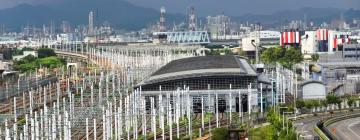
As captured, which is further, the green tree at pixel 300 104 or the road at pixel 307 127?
the green tree at pixel 300 104

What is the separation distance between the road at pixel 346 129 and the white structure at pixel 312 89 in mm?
11423

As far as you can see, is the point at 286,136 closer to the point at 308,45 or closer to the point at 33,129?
the point at 33,129

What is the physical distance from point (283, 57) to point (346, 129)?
5488 centimetres

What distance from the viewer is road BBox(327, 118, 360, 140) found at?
125ft

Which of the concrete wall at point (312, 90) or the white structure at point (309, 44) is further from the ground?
the white structure at point (309, 44)

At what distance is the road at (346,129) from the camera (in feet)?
125

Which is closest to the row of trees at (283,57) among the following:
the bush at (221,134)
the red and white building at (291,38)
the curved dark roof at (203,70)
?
the red and white building at (291,38)

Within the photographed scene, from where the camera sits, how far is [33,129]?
Answer: 96.4ft

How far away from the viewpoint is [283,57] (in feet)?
314

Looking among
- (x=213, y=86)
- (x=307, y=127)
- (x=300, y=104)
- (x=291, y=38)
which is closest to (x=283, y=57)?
(x=291, y=38)

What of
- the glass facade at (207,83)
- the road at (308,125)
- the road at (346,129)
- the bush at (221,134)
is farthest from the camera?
the glass facade at (207,83)

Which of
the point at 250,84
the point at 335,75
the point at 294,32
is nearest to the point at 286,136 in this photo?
the point at 250,84

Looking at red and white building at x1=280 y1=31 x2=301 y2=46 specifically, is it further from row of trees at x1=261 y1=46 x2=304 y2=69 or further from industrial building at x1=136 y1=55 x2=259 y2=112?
industrial building at x1=136 y1=55 x2=259 y2=112

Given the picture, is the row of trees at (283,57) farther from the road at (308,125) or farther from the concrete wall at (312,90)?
the road at (308,125)
